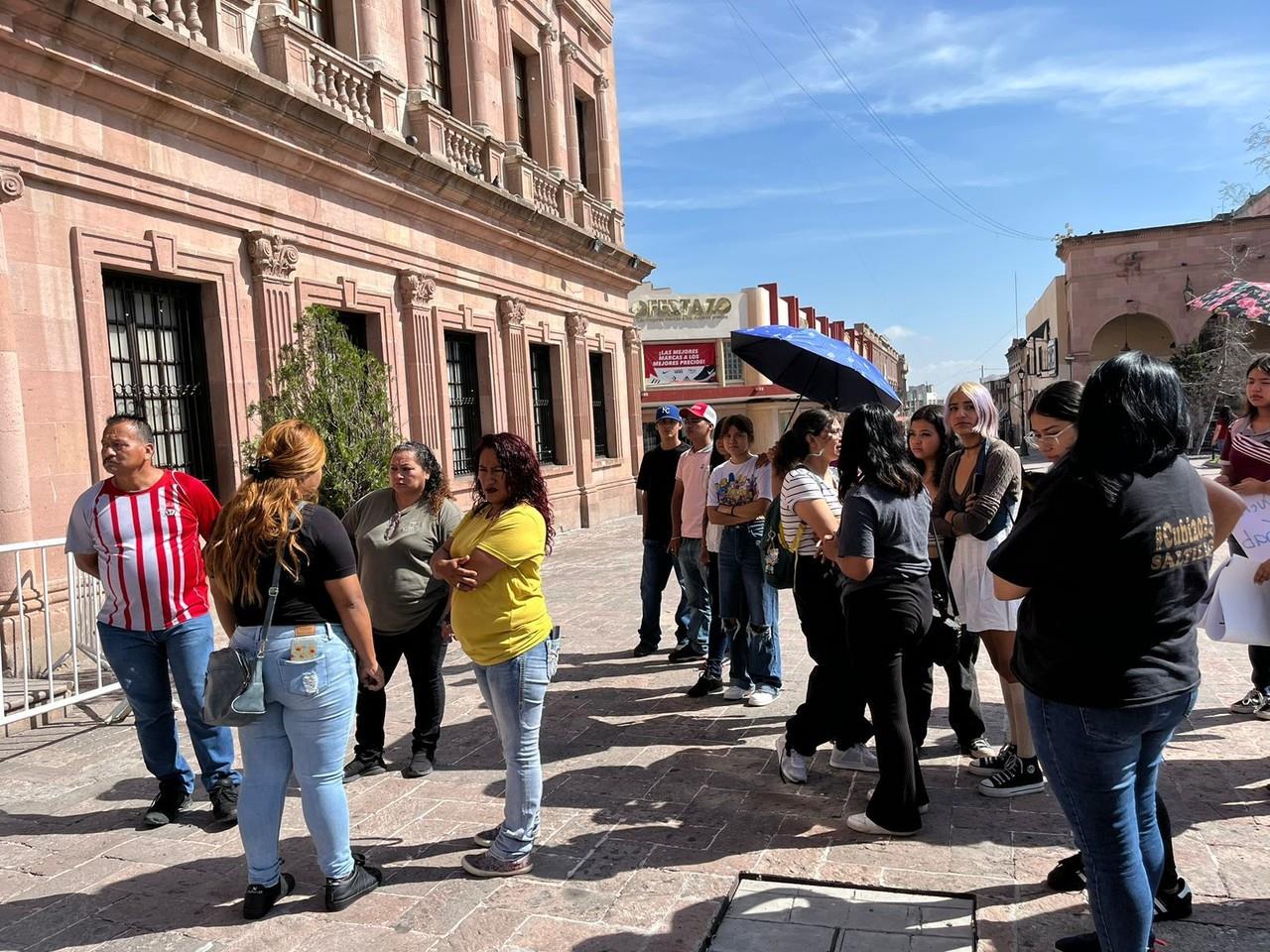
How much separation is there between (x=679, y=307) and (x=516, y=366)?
102ft

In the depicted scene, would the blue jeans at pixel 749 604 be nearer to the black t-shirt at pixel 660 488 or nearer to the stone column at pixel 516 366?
the black t-shirt at pixel 660 488

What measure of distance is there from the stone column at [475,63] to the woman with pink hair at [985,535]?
40.4 feet

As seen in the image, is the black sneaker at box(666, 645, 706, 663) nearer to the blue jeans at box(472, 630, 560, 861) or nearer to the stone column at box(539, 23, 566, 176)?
the blue jeans at box(472, 630, 560, 861)

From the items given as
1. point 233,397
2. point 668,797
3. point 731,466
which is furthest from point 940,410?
point 233,397

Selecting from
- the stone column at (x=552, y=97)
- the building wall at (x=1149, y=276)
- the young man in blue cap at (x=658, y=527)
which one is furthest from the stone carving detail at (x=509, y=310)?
the building wall at (x=1149, y=276)

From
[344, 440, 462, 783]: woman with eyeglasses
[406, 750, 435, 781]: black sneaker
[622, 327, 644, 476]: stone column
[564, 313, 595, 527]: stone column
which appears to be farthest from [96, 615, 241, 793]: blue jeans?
[622, 327, 644, 476]: stone column

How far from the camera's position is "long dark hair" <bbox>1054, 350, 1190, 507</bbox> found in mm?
2383

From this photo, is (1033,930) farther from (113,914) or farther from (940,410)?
(113,914)

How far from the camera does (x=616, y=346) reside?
2086cm

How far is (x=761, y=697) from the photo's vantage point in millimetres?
5766

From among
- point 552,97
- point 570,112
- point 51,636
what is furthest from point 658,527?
point 570,112

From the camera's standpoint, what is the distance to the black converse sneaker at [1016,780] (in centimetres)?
414

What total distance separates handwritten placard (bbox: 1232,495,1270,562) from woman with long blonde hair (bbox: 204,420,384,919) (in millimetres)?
4422

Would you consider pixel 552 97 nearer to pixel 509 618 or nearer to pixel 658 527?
pixel 658 527
